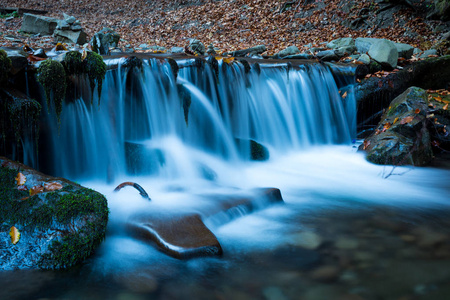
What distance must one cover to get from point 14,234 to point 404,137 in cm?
533

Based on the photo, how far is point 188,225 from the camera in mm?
3115

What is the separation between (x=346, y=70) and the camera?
7.95 meters

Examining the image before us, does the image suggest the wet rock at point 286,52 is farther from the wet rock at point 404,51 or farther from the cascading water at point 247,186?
the wet rock at point 404,51

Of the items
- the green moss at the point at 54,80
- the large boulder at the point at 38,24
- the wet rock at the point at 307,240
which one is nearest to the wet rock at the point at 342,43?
the wet rock at the point at 307,240

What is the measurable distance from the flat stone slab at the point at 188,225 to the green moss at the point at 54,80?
1.72m

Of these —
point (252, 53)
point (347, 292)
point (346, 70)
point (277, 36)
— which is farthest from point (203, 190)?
point (277, 36)

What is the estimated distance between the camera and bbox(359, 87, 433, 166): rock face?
18.2ft

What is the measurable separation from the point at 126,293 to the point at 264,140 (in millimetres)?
4619

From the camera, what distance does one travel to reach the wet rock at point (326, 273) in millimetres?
2629

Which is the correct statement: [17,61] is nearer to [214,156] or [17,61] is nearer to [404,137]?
[214,156]

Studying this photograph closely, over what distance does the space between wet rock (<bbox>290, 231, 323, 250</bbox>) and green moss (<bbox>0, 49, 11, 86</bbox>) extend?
3235 mm

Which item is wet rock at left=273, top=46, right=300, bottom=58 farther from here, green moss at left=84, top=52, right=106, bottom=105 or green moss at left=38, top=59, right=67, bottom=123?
green moss at left=38, top=59, right=67, bottom=123

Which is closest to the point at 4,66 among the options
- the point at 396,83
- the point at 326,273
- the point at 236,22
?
the point at 326,273

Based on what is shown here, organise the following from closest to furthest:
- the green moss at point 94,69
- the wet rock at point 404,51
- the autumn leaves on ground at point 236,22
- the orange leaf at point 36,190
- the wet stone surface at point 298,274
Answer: the wet stone surface at point 298,274 < the orange leaf at point 36,190 < the green moss at point 94,69 < the wet rock at point 404,51 < the autumn leaves on ground at point 236,22
